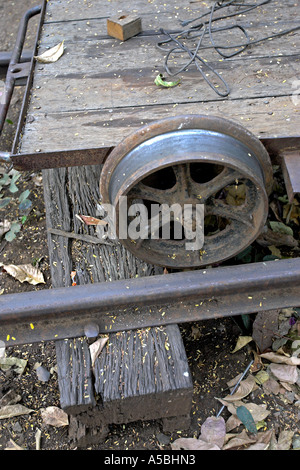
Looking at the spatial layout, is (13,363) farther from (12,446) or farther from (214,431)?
(214,431)

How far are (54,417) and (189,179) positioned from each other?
4.93 feet

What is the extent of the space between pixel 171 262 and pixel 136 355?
23.3 inches

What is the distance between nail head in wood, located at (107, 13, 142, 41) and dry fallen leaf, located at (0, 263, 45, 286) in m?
1.81

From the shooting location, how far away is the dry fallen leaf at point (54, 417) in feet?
8.63

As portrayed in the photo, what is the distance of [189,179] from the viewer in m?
2.50

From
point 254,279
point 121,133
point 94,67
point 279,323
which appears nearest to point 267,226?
point 279,323

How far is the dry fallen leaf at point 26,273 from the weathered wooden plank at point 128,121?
1.09 meters

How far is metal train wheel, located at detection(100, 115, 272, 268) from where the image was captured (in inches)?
91.2

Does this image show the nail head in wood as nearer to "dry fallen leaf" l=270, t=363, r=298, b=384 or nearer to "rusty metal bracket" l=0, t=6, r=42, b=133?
"rusty metal bracket" l=0, t=6, r=42, b=133

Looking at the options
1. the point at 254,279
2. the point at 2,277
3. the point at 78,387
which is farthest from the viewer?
the point at 2,277

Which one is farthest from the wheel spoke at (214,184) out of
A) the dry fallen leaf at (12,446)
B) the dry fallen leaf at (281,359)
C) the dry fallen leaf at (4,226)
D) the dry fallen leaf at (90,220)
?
the dry fallen leaf at (4,226)

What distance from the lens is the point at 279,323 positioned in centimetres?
303

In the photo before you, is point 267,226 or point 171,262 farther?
point 267,226

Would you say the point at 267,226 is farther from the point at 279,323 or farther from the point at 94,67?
the point at 94,67
